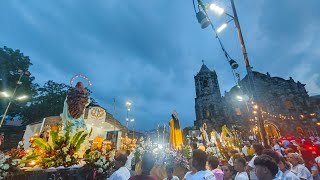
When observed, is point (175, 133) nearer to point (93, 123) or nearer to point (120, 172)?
point (93, 123)

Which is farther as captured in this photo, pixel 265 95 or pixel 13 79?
pixel 265 95

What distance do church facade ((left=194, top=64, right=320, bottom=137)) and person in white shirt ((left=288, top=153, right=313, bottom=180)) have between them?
28.6m

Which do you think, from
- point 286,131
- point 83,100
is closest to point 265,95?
point 286,131

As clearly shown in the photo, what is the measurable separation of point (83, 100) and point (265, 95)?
Result: 140 feet

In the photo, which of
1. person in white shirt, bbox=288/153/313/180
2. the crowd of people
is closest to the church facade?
person in white shirt, bbox=288/153/313/180

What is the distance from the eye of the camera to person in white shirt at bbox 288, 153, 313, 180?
192 inches

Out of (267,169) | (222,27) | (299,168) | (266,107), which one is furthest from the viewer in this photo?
(266,107)

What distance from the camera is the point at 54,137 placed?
543 cm

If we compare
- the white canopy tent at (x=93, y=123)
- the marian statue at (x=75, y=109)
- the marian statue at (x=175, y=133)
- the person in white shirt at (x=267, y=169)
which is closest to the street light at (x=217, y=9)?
the person in white shirt at (x=267, y=169)

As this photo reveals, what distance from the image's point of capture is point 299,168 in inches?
197

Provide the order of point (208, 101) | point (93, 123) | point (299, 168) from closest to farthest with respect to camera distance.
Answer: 1. point (299, 168)
2. point (93, 123)
3. point (208, 101)

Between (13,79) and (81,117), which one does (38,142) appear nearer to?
(81,117)

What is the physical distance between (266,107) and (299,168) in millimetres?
39485

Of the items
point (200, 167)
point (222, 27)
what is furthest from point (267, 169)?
point (222, 27)
